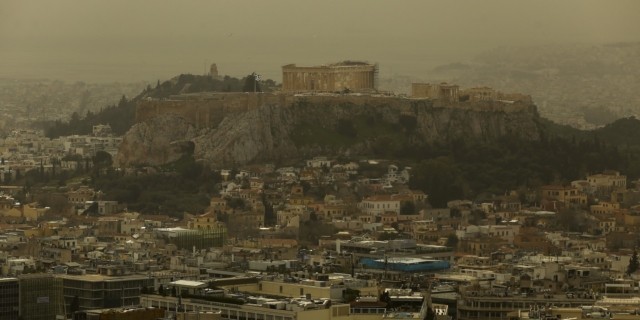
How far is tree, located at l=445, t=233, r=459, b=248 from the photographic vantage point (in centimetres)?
6165

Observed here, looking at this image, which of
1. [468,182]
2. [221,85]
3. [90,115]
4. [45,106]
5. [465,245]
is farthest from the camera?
[45,106]

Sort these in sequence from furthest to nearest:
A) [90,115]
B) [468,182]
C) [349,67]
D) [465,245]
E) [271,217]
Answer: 1. [90,115]
2. [349,67]
3. [468,182]
4. [271,217]
5. [465,245]

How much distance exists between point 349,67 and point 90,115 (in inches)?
991

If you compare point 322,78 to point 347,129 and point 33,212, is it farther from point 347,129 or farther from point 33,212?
point 33,212

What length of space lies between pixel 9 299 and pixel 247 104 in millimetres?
41482

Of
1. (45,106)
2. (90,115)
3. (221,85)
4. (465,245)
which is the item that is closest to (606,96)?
(221,85)

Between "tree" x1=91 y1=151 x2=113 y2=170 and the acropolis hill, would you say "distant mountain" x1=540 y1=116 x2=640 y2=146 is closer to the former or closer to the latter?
the acropolis hill

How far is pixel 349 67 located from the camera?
87188mm

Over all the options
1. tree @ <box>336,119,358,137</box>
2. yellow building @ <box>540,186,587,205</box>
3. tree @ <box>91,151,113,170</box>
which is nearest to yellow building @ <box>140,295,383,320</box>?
yellow building @ <box>540,186,587,205</box>

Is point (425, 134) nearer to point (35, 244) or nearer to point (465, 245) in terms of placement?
point (465, 245)

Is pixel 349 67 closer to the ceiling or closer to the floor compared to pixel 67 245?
closer to the ceiling

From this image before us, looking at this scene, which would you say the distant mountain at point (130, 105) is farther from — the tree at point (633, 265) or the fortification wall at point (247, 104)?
the tree at point (633, 265)

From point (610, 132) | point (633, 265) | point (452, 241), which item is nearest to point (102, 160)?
point (610, 132)

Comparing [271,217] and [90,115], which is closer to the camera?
[271,217]
